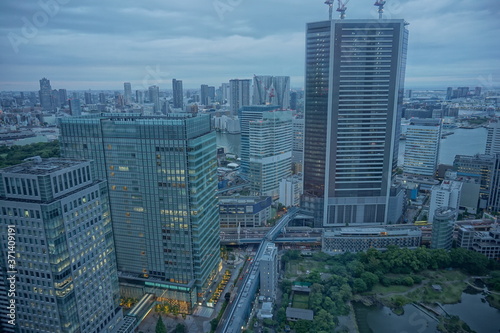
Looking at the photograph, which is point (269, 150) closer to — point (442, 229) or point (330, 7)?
point (330, 7)

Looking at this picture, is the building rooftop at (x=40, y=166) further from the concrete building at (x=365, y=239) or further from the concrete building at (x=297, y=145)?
the concrete building at (x=297, y=145)

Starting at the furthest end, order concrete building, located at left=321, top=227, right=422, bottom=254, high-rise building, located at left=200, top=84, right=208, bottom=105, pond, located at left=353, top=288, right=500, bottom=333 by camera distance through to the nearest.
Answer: high-rise building, located at left=200, top=84, right=208, bottom=105 < concrete building, located at left=321, top=227, right=422, bottom=254 < pond, located at left=353, top=288, right=500, bottom=333

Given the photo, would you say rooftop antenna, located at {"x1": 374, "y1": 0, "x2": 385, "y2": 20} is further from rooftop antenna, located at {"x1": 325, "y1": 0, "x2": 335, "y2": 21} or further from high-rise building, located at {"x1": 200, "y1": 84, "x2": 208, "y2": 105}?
high-rise building, located at {"x1": 200, "y1": 84, "x2": 208, "y2": 105}

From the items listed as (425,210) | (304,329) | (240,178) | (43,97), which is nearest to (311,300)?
(304,329)

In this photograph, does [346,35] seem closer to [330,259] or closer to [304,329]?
[330,259]

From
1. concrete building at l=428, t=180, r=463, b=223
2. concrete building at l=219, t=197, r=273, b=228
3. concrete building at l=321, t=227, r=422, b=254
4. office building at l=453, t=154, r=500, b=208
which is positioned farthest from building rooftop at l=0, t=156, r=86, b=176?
office building at l=453, t=154, r=500, b=208

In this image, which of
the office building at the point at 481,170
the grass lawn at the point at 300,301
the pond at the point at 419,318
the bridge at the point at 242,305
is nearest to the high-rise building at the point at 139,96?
the bridge at the point at 242,305

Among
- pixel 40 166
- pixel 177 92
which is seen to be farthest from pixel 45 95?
pixel 40 166
